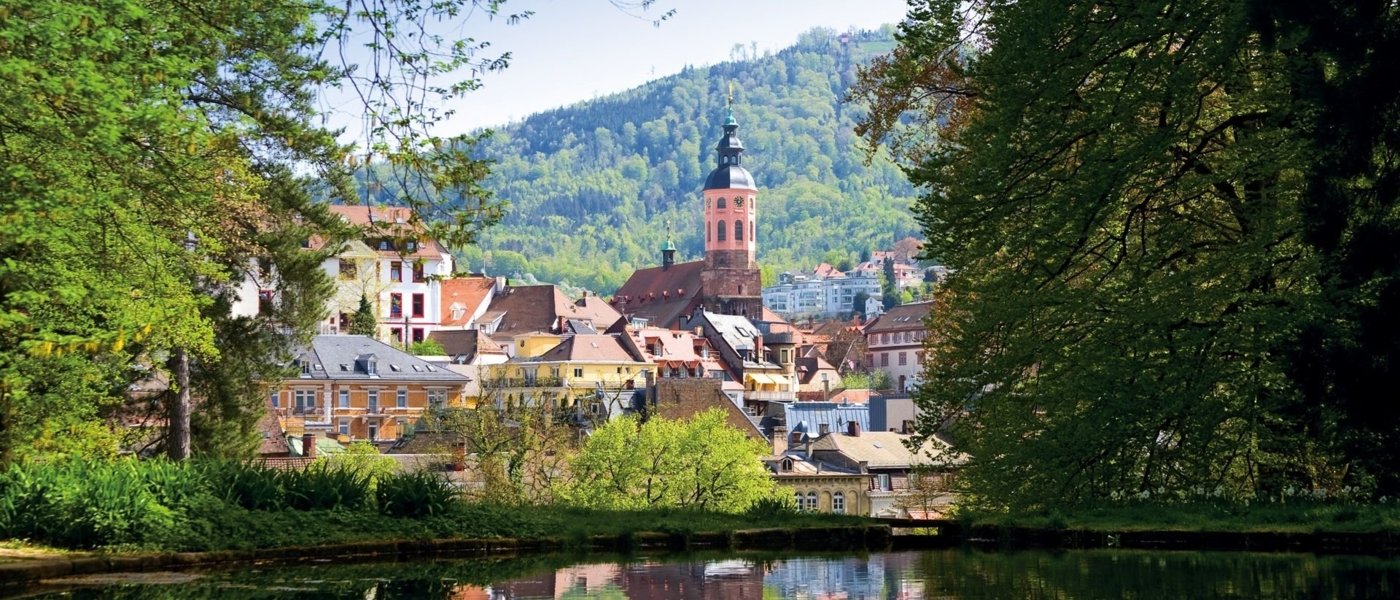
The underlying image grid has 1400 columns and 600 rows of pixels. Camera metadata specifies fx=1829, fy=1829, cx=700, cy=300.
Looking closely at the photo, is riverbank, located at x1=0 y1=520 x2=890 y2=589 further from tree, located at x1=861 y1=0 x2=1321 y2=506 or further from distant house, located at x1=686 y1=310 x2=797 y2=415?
distant house, located at x1=686 y1=310 x2=797 y2=415

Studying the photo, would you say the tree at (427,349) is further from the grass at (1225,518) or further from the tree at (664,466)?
the grass at (1225,518)

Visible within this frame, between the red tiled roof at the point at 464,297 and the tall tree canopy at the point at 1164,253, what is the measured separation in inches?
5510

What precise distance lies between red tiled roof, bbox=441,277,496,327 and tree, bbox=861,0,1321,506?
460 feet

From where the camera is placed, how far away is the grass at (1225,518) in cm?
1590

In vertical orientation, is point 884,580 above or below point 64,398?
below

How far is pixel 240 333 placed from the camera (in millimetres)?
37656

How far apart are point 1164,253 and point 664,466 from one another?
164 ft

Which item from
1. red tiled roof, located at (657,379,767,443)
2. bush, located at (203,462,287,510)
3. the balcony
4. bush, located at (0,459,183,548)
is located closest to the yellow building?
the balcony

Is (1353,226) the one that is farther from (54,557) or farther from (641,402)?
(641,402)

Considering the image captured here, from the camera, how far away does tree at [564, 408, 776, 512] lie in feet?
216

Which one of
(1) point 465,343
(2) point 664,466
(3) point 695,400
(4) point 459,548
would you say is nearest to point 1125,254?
(4) point 459,548

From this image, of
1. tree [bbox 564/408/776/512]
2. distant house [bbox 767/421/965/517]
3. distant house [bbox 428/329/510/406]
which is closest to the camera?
tree [bbox 564/408/776/512]

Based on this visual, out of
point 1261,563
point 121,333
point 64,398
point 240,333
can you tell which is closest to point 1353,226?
point 1261,563

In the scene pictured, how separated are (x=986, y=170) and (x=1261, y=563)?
863cm
